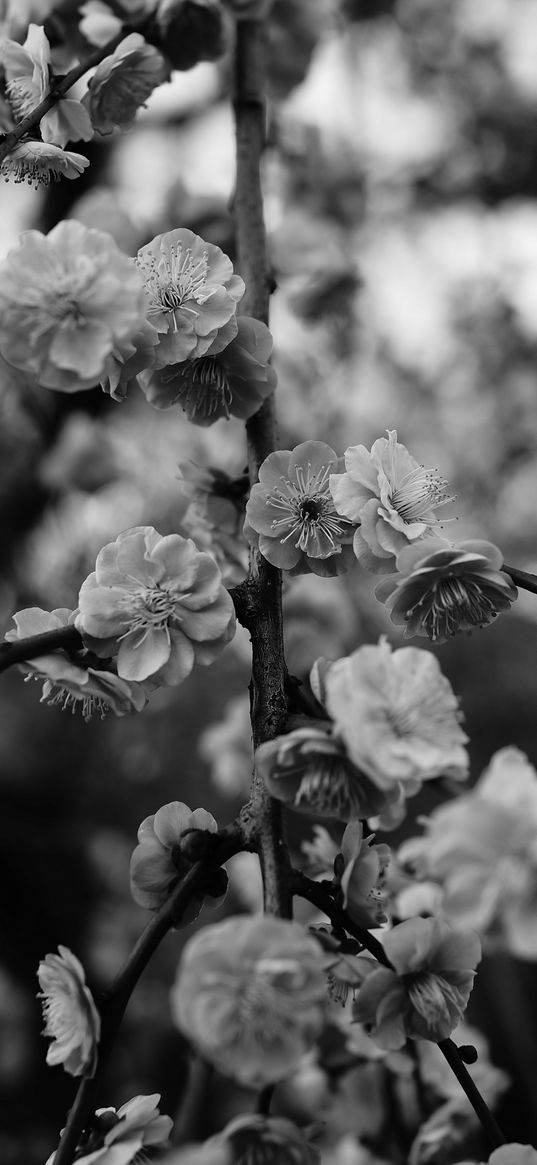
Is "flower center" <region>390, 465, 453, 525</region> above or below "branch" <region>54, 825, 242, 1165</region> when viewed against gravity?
above

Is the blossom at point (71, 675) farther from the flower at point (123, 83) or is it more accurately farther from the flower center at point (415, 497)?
the flower at point (123, 83)

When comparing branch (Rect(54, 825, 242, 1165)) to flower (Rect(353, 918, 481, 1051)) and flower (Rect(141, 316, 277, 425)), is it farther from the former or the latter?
flower (Rect(141, 316, 277, 425))

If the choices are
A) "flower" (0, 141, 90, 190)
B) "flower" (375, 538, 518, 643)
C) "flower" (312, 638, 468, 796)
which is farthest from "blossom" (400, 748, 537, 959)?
"flower" (0, 141, 90, 190)

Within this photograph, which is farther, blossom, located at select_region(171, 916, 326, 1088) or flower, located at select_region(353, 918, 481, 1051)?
flower, located at select_region(353, 918, 481, 1051)

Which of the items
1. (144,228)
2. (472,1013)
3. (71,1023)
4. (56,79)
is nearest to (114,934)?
(472,1013)

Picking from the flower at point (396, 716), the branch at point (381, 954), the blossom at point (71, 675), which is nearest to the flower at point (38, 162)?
the blossom at point (71, 675)

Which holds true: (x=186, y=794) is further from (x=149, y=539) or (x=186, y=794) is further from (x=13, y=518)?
(x=149, y=539)
